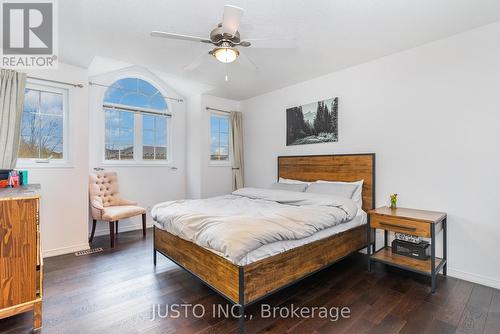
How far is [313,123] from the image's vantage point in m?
3.92

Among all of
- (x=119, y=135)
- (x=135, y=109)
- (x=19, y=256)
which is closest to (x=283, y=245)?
(x=19, y=256)

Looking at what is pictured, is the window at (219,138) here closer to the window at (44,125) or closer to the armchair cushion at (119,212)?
the armchair cushion at (119,212)

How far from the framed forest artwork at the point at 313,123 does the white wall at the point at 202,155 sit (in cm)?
155

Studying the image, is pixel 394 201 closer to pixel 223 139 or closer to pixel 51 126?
pixel 223 139

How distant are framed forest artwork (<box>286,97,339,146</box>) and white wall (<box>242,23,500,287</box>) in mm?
120

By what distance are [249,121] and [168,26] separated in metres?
2.79

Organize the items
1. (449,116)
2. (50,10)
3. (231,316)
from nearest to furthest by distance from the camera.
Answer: (231,316)
(50,10)
(449,116)

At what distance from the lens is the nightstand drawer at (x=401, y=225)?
2.35 m

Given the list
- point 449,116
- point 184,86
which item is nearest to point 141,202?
point 184,86

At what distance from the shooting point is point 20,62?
2955 mm

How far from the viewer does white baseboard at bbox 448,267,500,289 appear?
237cm

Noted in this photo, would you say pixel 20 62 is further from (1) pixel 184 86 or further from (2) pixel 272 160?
(2) pixel 272 160

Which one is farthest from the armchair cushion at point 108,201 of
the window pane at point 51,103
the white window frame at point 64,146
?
the window pane at point 51,103

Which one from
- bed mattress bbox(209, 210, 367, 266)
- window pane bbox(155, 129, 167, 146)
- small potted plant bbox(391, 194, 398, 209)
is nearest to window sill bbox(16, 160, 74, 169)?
window pane bbox(155, 129, 167, 146)
